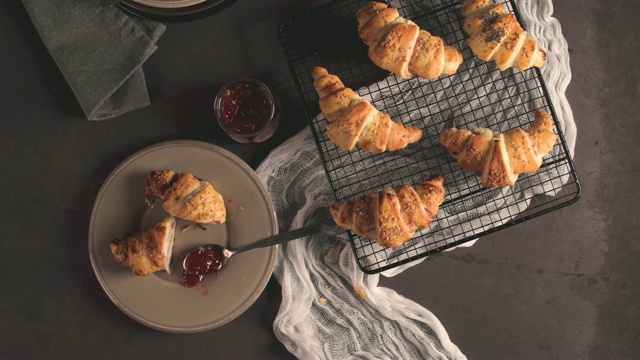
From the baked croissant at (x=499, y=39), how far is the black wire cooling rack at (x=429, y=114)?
0.18m

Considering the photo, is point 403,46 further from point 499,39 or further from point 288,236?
point 288,236

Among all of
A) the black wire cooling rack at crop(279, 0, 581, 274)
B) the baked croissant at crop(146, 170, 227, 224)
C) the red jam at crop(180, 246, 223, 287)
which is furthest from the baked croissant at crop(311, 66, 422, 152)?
the red jam at crop(180, 246, 223, 287)

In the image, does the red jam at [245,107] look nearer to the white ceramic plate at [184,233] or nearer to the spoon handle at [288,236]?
the white ceramic plate at [184,233]

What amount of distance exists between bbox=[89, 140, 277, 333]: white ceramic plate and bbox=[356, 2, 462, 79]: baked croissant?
780mm

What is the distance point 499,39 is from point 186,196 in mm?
1451

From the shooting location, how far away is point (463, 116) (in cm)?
253

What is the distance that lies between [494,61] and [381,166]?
67cm

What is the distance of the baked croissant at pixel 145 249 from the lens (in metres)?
2.44

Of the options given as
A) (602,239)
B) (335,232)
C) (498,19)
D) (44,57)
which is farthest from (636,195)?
(44,57)

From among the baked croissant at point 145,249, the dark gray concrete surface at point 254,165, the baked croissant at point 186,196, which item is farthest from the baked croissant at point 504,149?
the baked croissant at point 145,249

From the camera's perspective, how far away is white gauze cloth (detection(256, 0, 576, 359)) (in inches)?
103

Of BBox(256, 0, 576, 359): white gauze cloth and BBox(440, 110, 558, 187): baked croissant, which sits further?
BBox(256, 0, 576, 359): white gauze cloth

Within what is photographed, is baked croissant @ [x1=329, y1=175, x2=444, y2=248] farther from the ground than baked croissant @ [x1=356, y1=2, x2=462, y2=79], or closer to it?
closer to it

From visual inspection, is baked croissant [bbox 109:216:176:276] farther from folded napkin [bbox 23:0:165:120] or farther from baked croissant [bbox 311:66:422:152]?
baked croissant [bbox 311:66:422:152]
